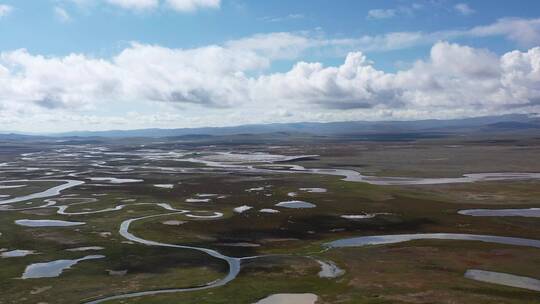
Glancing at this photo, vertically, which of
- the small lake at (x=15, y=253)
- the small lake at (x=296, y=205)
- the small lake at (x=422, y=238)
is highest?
the small lake at (x=15, y=253)

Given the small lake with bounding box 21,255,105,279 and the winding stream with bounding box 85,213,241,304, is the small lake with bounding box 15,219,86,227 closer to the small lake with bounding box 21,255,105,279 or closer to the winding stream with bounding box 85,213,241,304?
the winding stream with bounding box 85,213,241,304

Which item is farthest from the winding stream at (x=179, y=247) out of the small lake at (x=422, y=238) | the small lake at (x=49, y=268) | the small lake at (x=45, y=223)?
the small lake at (x=422, y=238)

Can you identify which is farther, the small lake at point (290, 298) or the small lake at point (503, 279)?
the small lake at point (503, 279)

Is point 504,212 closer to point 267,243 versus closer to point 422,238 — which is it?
point 422,238

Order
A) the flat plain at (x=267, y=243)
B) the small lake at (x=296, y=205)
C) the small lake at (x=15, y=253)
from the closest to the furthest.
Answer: the flat plain at (x=267, y=243) → the small lake at (x=15, y=253) → the small lake at (x=296, y=205)

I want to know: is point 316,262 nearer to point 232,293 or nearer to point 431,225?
point 232,293

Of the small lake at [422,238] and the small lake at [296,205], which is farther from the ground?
the small lake at [296,205]

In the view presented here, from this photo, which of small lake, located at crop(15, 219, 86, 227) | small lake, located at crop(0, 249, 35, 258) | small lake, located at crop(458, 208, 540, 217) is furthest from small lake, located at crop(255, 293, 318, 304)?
small lake, located at crop(458, 208, 540, 217)

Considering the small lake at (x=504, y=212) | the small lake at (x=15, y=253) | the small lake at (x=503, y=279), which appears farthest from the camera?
the small lake at (x=504, y=212)

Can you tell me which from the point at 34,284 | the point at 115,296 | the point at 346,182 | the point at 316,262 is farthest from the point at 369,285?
the point at 346,182

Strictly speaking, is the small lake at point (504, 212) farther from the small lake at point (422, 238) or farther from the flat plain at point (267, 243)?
the small lake at point (422, 238)

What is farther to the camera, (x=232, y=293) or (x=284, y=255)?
(x=284, y=255)
